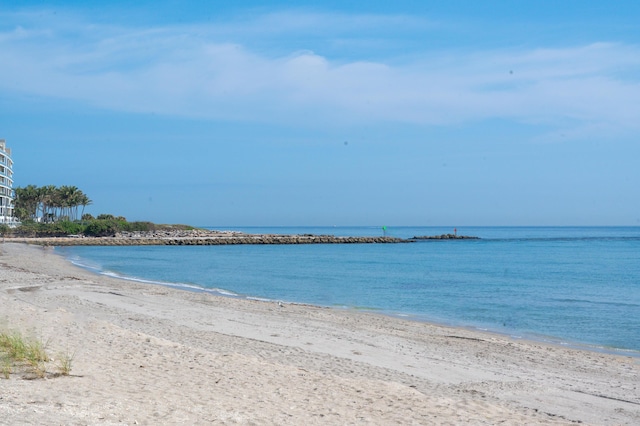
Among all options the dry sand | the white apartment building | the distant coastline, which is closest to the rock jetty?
the distant coastline

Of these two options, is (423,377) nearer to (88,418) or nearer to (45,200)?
(88,418)

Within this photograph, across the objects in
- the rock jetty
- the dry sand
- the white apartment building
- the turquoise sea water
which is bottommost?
the turquoise sea water

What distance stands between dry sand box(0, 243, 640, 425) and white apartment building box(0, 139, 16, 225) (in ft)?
318

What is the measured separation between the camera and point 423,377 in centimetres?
1108

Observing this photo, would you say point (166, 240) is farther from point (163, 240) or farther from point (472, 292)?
point (472, 292)

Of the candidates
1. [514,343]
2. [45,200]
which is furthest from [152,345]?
[45,200]

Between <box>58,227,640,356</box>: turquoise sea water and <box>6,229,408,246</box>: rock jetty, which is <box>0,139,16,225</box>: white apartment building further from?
<box>58,227,640,356</box>: turquoise sea water

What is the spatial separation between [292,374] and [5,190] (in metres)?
111

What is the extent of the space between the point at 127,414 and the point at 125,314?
10.9 m

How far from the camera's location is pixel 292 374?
1027 centimetres

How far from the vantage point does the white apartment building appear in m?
105

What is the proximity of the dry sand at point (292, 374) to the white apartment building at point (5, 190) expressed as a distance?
318 feet

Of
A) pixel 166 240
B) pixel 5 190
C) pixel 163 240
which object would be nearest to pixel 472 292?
pixel 166 240

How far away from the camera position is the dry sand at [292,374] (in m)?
7.65
